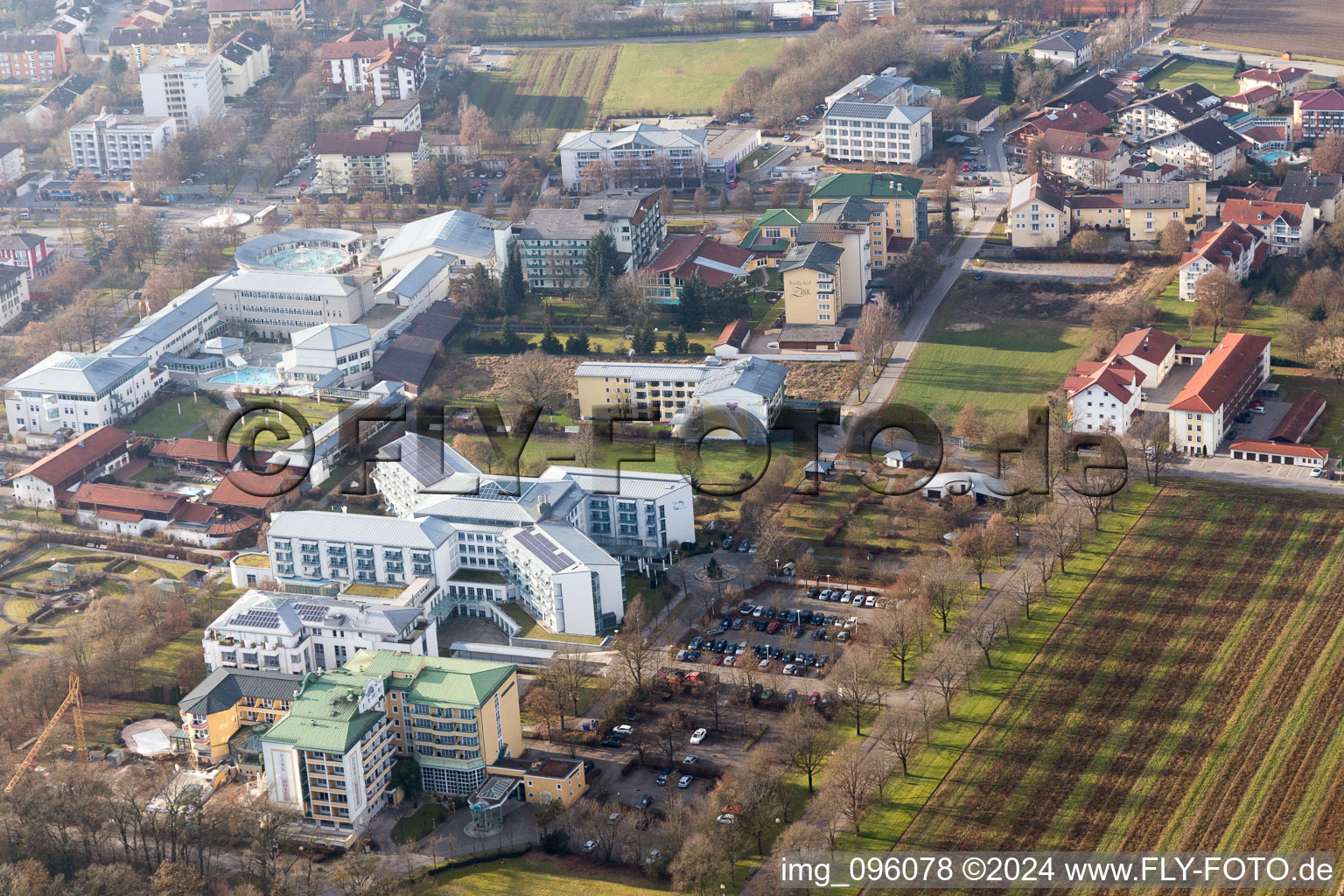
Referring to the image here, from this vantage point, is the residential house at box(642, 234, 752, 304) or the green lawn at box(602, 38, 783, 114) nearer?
the residential house at box(642, 234, 752, 304)

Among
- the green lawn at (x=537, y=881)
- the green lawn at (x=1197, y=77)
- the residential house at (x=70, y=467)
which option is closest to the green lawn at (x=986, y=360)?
the residential house at (x=70, y=467)

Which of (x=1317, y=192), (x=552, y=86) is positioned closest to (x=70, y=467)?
(x=552, y=86)

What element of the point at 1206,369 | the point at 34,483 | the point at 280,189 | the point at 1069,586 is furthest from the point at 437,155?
the point at 1069,586

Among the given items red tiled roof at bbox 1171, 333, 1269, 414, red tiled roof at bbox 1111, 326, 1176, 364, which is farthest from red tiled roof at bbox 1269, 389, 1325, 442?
red tiled roof at bbox 1111, 326, 1176, 364

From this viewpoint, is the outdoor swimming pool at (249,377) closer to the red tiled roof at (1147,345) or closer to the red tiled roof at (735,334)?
the red tiled roof at (735,334)

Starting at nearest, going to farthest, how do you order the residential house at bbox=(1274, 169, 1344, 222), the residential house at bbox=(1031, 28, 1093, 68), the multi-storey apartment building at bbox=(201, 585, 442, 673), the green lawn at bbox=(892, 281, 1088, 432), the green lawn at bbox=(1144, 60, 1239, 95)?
the multi-storey apartment building at bbox=(201, 585, 442, 673), the green lawn at bbox=(892, 281, 1088, 432), the residential house at bbox=(1274, 169, 1344, 222), the green lawn at bbox=(1144, 60, 1239, 95), the residential house at bbox=(1031, 28, 1093, 68)

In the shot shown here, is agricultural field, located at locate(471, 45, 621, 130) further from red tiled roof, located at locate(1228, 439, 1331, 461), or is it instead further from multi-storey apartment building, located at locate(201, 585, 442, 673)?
multi-storey apartment building, located at locate(201, 585, 442, 673)

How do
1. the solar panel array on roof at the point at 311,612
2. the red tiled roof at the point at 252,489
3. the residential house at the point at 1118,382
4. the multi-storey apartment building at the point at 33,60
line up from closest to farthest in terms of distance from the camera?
the solar panel array on roof at the point at 311,612
the red tiled roof at the point at 252,489
the residential house at the point at 1118,382
the multi-storey apartment building at the point at 33,60

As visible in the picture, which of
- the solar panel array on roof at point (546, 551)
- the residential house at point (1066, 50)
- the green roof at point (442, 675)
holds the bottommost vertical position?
the green roof at point (442, 675)
